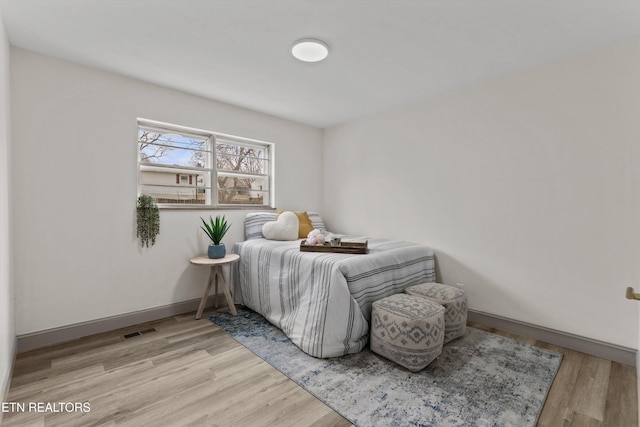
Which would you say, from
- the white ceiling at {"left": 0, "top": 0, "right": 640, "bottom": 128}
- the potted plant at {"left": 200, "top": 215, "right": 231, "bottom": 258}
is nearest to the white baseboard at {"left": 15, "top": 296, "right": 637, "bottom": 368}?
the potted plant at {"left": 200, "top": 215, "right": 231, "bottom": 258}

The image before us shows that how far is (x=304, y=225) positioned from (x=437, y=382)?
222 cm

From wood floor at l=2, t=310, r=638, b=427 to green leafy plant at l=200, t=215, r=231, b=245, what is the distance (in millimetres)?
1044

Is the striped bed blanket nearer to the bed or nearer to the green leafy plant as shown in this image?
the bed

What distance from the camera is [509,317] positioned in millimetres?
2611

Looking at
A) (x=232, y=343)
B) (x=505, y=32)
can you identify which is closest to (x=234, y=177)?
(x=232, y=343)

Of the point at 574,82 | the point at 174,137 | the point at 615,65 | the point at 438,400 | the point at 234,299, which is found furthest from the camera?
the point at 234,299

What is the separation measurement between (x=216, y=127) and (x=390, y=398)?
3.01 m

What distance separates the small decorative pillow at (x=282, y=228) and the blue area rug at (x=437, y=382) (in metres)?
1.14

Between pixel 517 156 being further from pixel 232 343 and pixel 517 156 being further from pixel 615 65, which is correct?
pixel 232 343

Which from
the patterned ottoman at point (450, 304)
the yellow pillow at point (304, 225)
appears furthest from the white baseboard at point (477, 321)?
the yellow pillow at point (304, 225)

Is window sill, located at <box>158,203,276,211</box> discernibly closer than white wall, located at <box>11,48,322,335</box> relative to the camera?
No

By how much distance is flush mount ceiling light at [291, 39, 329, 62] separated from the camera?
6.84 feet

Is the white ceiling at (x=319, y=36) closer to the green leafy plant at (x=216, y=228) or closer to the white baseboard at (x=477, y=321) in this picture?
the green leafy plant at (x=216, y=228)

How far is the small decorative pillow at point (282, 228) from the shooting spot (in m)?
3.29
